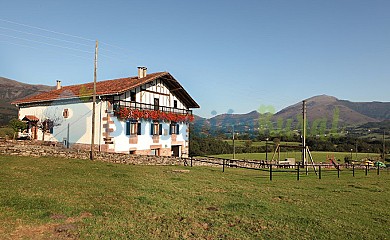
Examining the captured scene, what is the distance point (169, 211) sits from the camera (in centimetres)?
855

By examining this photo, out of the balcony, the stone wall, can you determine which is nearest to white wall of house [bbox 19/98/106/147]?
the balcony

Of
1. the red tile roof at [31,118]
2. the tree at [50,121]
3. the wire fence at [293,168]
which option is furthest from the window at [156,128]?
the red tile roof at [31,118]

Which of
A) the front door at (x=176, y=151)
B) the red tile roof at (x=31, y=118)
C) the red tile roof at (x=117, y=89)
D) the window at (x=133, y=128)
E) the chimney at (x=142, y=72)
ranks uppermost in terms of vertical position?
the chimney at (x=142, y=72)

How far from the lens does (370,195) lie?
12984 mm

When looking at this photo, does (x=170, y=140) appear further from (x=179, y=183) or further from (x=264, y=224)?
(x=264, y=224)

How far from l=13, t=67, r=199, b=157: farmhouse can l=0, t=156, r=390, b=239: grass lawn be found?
11.6m

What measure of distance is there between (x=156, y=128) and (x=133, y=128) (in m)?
3.10

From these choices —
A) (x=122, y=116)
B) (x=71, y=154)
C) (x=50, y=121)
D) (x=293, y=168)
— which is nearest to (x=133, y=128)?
(x=122, y=116)

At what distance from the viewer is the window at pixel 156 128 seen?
91.6 feet

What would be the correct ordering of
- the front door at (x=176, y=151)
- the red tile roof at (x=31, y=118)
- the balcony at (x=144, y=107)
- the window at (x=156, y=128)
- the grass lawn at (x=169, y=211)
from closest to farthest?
the grass lawn at (x=169, y=211) < the balcony at (x=144, y=107) < the window at (x=156, y=128) < the red tile roof at (x=31, y=118) < the front door at (x=176, y=151)

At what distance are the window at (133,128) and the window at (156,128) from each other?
1.73 m

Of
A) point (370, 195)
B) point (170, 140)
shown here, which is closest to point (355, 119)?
point (170, 140)

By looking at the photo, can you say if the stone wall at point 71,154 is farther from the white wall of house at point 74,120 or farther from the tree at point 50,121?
the tree at point 50,121

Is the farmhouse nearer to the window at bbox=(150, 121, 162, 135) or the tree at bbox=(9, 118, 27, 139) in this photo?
the window at bbox=(150, 121, 162, 135)
